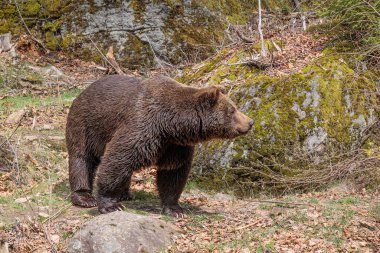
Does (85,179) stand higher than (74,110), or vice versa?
(74,110)

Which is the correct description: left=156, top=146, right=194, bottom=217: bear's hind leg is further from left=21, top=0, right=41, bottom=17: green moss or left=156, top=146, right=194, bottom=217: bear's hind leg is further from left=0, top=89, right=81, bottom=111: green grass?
left=21, top=0, right=41, bottom=17: green moss

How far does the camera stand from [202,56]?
19.1 meters

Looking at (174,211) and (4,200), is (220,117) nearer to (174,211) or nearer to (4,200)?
(174,211)

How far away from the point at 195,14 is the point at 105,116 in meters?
12.6

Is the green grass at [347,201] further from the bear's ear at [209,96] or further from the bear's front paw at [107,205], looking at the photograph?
the bear's front paw at [107,205]

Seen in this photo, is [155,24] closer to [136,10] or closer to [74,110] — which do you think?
[136,10]

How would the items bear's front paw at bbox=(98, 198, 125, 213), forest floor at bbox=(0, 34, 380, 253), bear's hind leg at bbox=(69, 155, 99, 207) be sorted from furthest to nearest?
1. bear's hind leg at bbox=(69, 155, 99, 207)
2. bear's front paw at bbox=(98, 198, 125, 213)
3. forest floor at bbox=(0, 34, 380, 253)

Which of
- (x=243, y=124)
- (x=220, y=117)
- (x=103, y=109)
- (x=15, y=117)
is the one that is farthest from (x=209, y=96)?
(x=15, y=117)

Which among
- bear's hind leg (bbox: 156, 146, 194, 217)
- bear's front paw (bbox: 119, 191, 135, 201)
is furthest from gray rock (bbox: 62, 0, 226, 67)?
bear's hind leg (bbox: 156, 146, 194, 217)

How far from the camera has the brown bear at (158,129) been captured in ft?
25.0

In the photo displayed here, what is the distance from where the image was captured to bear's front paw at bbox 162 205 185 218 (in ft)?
26.0

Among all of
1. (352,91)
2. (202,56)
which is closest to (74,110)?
(352,91)

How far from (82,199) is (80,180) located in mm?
352

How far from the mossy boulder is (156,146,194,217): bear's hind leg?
5.12 ft
